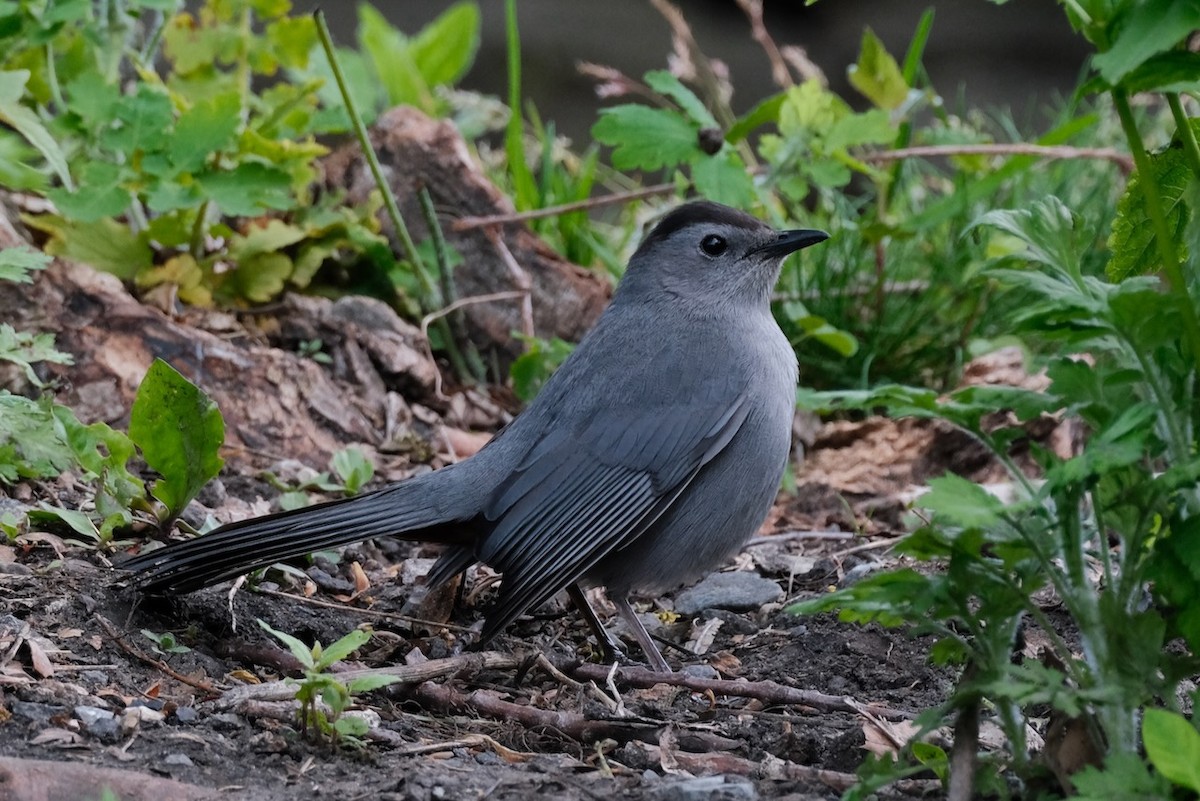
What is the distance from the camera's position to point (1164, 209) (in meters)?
2.89

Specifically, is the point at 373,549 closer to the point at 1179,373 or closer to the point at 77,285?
the point at 77,285

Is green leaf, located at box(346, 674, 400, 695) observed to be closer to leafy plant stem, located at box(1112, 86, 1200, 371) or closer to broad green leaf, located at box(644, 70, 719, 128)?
leafy plant stem, located at box(1112, 86, 1200, 371)

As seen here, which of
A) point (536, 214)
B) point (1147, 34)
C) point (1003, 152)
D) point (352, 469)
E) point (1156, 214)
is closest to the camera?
point (1147, 34)

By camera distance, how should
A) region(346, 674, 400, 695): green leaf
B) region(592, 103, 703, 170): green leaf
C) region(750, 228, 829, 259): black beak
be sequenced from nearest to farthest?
region(346, 674, 400, 695): green leaf < region(750, 228, 829, 259): black beak < region(592, 103, 703, 170): green leaf

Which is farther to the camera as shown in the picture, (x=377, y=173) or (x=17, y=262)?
(x=377, y=173)

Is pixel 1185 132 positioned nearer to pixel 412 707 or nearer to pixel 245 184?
pixel 412 707

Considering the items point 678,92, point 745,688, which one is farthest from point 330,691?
point 678,92

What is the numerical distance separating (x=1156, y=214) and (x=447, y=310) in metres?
3.59

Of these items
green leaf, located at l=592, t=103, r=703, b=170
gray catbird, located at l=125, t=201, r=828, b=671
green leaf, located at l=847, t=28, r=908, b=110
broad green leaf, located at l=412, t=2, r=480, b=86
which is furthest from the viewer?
broad green leaf, located at l=412, t=2, r=480, b=86

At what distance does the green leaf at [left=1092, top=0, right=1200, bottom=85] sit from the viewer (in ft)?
7.26

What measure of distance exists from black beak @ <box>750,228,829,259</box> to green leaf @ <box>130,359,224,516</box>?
205 cm

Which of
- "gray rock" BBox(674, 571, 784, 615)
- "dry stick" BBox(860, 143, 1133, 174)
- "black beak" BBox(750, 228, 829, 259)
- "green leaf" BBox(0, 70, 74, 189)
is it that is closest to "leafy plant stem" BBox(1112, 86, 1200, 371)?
"black beak" BBox(750, 228, 829, 259)

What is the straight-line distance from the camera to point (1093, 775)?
2.21 meters

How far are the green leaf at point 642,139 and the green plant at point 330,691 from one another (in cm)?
282
